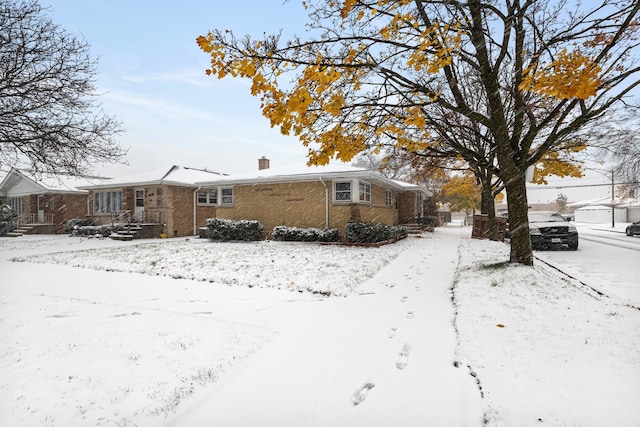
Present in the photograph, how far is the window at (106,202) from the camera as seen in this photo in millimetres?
21875

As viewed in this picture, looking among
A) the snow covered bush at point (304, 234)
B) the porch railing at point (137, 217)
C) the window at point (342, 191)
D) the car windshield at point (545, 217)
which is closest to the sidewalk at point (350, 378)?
the snow covered bush at point (304, 234)

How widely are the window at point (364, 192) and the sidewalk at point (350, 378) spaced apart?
35.7 ft

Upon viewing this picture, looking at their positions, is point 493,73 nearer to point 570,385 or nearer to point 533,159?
point 533,159

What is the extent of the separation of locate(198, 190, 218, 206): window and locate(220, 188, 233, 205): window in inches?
144

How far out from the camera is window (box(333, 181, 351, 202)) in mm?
15180

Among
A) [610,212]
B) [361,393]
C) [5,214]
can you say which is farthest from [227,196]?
[610,212]

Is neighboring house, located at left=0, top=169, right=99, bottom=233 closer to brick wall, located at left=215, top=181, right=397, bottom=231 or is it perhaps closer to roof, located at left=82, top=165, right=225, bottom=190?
roof, located at left=82, top=165, right=225, bottom=190

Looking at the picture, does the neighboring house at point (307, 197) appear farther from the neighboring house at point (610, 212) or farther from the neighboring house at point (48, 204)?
the neighboring house at point (610, 212)

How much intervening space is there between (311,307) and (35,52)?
1003 cm

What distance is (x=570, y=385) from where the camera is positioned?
263 centimetres

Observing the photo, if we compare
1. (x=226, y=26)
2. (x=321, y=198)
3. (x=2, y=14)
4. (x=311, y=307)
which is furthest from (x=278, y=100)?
(x=321, y=198)

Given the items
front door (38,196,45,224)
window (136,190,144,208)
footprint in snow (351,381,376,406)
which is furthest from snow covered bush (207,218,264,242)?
front door (38,196,45,224)

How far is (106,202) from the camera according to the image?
73.2 ft

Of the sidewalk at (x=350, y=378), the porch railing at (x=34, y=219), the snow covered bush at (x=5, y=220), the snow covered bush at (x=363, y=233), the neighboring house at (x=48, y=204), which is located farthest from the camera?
the porch railing at (x=34, y=219)
